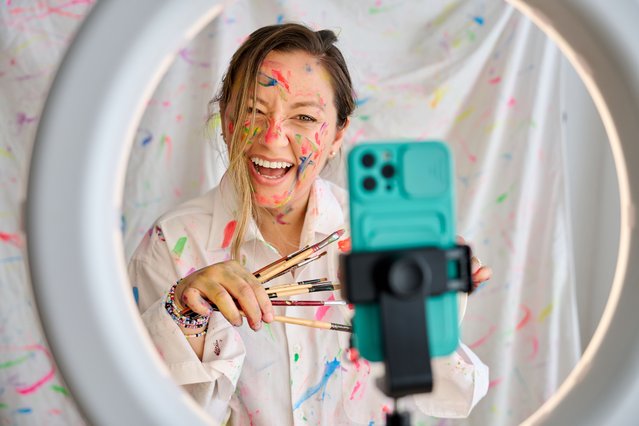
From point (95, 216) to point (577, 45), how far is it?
25cm

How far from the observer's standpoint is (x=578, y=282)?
139 centimetres

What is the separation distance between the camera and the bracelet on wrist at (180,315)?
2.08 feet

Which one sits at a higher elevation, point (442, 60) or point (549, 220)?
point (442, 60)

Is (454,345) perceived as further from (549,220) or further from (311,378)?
(549,220)

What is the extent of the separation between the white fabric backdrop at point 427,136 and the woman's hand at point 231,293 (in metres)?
0.55

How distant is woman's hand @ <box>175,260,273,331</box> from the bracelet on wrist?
0.08m

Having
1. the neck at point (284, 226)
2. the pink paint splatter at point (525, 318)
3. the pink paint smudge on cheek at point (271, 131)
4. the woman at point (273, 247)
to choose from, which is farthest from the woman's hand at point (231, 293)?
the pink paint splatter at point (525, 318)

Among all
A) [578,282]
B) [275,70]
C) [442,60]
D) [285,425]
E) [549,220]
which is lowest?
[285,425]

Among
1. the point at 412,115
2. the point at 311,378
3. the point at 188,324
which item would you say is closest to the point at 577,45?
the point at 188,324

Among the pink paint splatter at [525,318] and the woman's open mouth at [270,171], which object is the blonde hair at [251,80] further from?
the pink paint splatter at [525,318]

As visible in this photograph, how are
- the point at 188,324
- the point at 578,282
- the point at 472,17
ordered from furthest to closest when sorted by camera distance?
1. the point at 578,282
2. the point at 472,17
3. the point at 188,324

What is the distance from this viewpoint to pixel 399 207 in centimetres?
33

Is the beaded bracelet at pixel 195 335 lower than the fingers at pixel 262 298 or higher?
lower

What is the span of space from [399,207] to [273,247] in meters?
0.60
